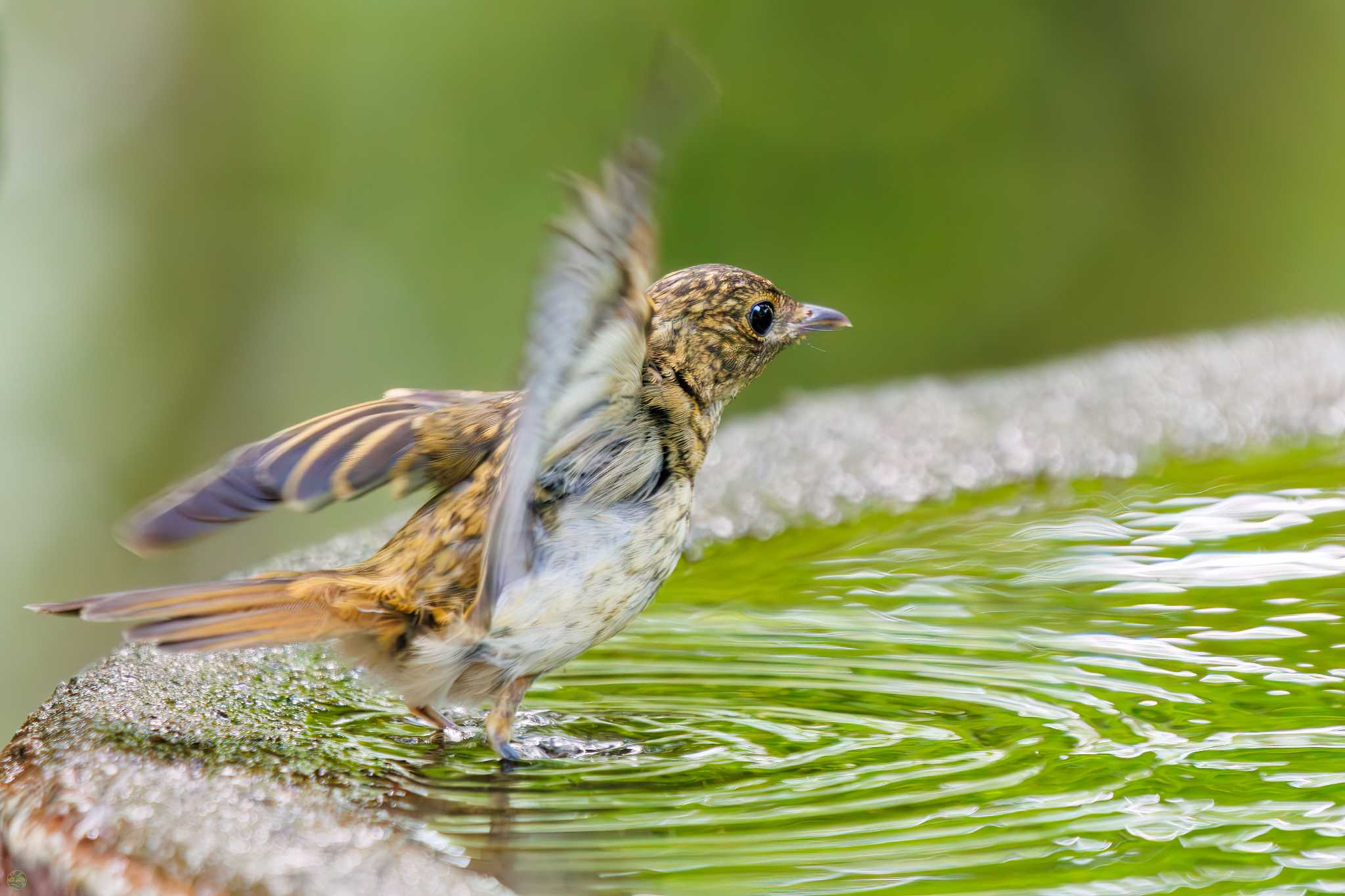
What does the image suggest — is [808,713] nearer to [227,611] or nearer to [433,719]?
[433,719]

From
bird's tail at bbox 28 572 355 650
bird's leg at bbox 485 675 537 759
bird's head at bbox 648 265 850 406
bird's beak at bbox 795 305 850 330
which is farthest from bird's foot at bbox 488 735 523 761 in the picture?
bird's beak at bbox 795 305 850 330

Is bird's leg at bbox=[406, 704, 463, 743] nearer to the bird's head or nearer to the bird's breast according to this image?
the bird's breast

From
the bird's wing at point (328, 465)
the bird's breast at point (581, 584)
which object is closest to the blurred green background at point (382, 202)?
the bird's wing at point (328, 465)

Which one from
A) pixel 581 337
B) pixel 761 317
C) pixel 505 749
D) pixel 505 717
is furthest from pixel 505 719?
pixel 761 317

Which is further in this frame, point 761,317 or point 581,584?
point 761,317

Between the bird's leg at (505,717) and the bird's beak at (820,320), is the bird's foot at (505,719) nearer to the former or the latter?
the bird's leg at (505,717)

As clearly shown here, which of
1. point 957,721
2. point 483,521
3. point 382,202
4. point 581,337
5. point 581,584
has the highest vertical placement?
point 382,202

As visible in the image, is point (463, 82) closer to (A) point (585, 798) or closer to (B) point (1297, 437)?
(B) point (1297, 437)

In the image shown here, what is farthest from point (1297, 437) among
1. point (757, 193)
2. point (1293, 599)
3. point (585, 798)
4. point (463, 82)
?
point (463, 82)
